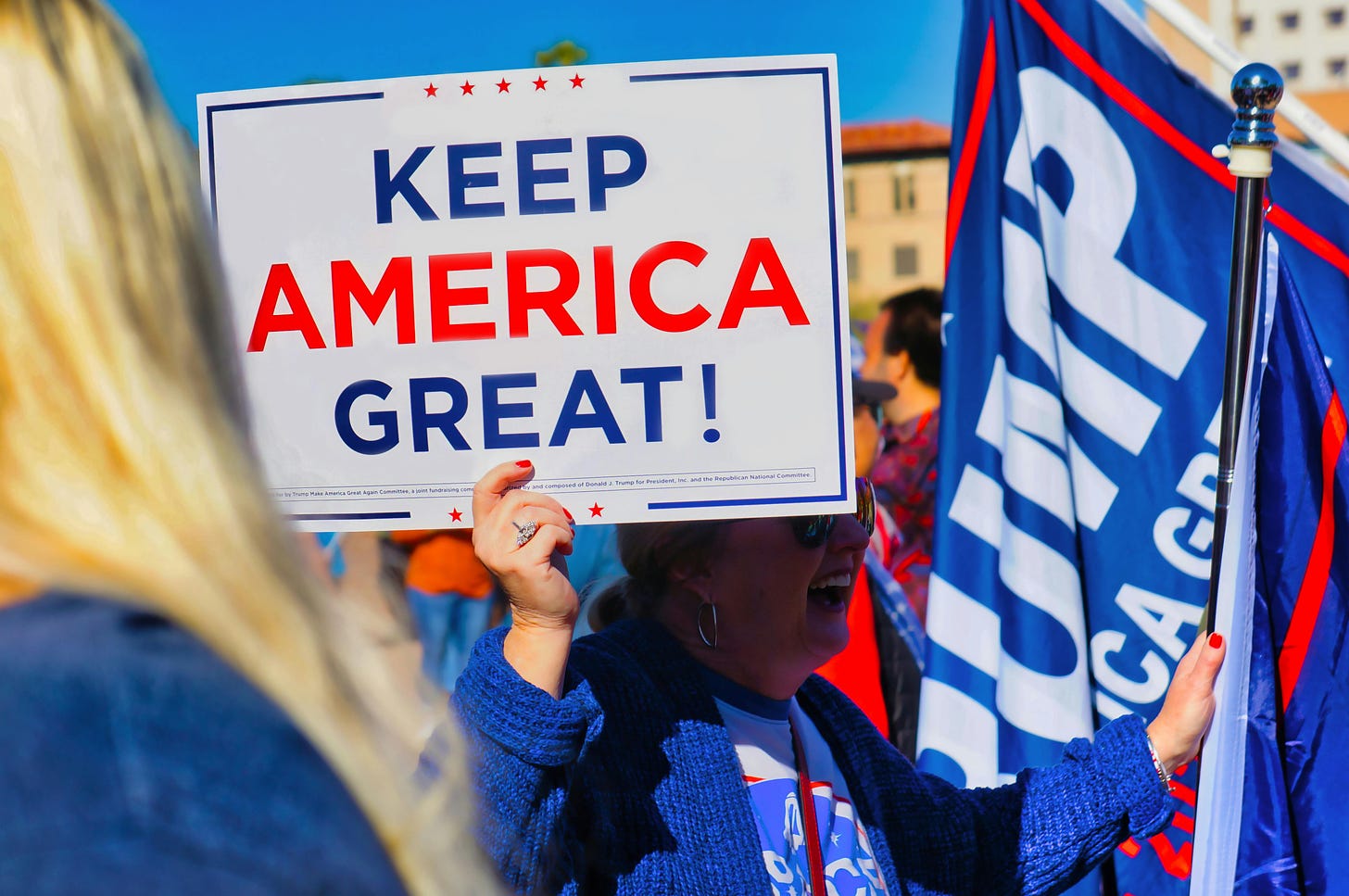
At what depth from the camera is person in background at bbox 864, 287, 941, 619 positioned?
4.19m

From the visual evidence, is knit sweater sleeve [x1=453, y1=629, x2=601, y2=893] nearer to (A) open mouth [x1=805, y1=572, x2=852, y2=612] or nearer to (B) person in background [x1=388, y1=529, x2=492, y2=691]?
(A) open mouth [x1=805, y1=572, x2=852, y2=612]

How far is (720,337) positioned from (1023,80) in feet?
4.47

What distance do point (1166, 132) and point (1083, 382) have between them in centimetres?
51

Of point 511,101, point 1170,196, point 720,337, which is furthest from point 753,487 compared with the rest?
point 1170,196

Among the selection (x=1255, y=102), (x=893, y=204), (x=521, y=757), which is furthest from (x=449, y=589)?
(x=893, y=204)

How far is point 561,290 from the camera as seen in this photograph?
5.50 ft

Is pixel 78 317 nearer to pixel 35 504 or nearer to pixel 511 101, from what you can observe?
pixel 35 504

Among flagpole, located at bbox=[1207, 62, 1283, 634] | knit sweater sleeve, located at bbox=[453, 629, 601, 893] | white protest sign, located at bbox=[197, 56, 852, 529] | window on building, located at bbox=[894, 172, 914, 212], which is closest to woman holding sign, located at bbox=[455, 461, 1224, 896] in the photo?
knit sweater sleeve, located at bbox=[453, 629, 601, 893]

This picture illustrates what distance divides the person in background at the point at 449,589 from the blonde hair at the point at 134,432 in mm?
2964

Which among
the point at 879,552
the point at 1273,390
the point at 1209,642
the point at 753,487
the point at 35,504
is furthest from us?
the point at 879,552

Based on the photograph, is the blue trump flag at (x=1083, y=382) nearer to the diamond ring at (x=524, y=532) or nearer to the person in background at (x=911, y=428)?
the person in background at (x=911, y=428)

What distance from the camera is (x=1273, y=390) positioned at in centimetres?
223

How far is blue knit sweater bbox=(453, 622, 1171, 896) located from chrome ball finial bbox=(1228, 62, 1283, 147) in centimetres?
88

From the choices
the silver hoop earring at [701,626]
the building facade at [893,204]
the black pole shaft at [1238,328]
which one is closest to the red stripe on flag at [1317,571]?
the black pole shaft at [1238,328]
